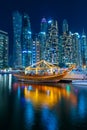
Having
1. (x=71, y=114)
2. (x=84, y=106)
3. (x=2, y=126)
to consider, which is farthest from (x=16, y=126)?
(x=84, y=106)

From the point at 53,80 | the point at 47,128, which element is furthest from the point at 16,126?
the point at 53,80

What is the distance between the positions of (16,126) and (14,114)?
4.30 metres

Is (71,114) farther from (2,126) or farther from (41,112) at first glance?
(2,126)

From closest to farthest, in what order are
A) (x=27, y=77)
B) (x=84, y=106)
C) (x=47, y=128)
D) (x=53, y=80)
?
(x=47, y=128)
(x=84, y=106)
(x=53, y=80)
(x=27, y=77)

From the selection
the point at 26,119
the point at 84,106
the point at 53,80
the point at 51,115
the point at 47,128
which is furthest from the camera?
the point at 53,80

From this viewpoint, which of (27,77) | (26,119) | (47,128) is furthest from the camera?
(27,77)

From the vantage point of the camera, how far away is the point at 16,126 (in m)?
19.0

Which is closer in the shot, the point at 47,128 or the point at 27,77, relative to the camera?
the point at 47,128

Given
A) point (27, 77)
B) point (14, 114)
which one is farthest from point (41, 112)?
point (27, 77)

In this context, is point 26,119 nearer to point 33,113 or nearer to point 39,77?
point 33,113

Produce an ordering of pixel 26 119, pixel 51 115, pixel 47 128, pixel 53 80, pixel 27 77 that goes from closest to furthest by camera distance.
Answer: pixel 47 128 → pixel 26 119 → pixel 51 115 → pixel 53 80 → pixel 27 77

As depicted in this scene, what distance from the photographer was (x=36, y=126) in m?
19.0

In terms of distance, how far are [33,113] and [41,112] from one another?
78 cm

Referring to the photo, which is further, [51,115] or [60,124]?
[51,115]
